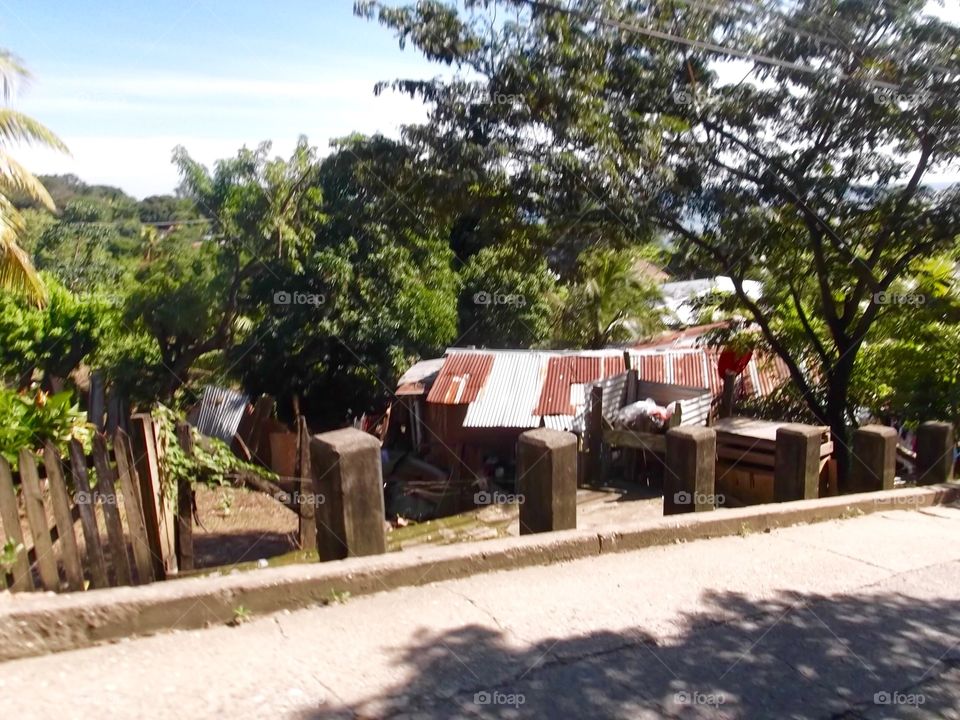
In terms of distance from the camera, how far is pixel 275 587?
12.3 ft

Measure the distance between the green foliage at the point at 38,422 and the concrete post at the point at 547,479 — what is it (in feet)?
13.3

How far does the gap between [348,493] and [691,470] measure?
2.66 m

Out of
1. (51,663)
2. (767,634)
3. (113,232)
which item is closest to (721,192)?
(767,634)

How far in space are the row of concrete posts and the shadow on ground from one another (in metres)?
0.83

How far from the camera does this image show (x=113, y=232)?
2556 centimetres

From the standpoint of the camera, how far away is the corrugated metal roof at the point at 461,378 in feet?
44.8

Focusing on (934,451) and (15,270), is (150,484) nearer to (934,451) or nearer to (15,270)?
(15,270)

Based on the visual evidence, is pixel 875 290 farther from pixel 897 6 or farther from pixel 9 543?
pixel 9 543

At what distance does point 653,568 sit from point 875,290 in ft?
20.5

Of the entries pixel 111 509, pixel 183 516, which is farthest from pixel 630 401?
pixel 111 509

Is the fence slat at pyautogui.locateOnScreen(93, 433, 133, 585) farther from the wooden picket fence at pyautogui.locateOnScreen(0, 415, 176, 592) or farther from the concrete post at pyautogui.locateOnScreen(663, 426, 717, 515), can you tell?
the concrete post at pyautogui.locateOnScreen(663, 426, 717, 515)

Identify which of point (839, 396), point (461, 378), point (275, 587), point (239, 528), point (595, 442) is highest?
point (275, 587)

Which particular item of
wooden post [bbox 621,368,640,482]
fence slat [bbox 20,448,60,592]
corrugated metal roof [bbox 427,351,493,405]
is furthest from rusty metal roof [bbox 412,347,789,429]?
fence slat [bbox 20,448,60,592]

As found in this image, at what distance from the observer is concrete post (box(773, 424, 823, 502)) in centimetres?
625
